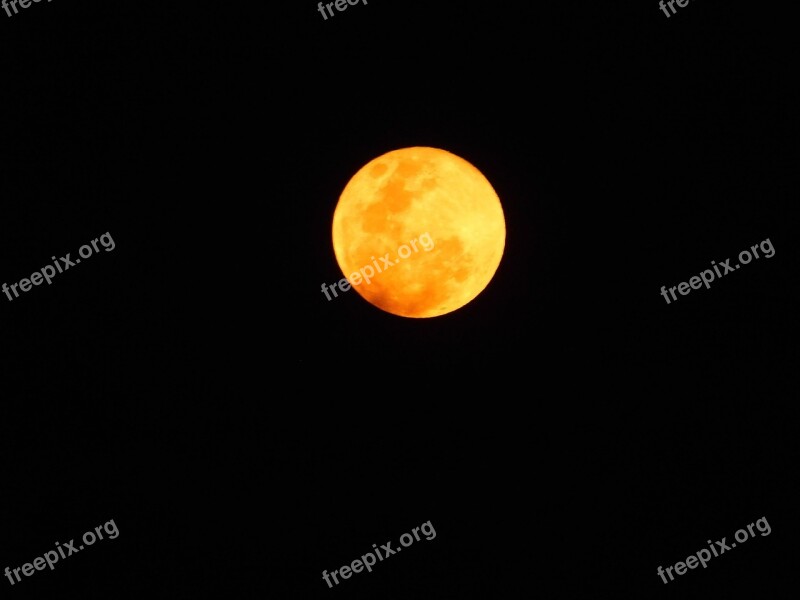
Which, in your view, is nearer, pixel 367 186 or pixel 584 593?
pixel 367 186

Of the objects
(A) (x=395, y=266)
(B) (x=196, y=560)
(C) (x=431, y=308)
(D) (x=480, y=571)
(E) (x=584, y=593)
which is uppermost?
(A) (x=395, y=266)

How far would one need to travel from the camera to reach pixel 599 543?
7180 mm

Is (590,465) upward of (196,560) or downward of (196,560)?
downward

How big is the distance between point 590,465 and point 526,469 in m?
0.71

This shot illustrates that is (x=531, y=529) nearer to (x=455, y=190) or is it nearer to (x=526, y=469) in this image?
(x=526, y=469)

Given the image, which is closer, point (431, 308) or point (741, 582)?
point (431, 308)

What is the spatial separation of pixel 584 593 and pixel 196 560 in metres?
4.20

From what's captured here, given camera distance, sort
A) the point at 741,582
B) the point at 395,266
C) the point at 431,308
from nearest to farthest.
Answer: the point at 395,266 < the point at 431,308 < the point at 741,582

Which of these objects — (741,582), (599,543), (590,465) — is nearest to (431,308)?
(590,465)

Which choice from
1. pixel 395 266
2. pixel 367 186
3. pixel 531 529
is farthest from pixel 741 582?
pixel 367 186

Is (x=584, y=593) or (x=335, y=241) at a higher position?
(x=335, y=241)

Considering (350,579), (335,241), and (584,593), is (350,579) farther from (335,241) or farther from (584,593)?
(335,241)

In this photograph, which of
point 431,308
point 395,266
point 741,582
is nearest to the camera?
point 395,266

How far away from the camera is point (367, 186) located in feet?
17.1
